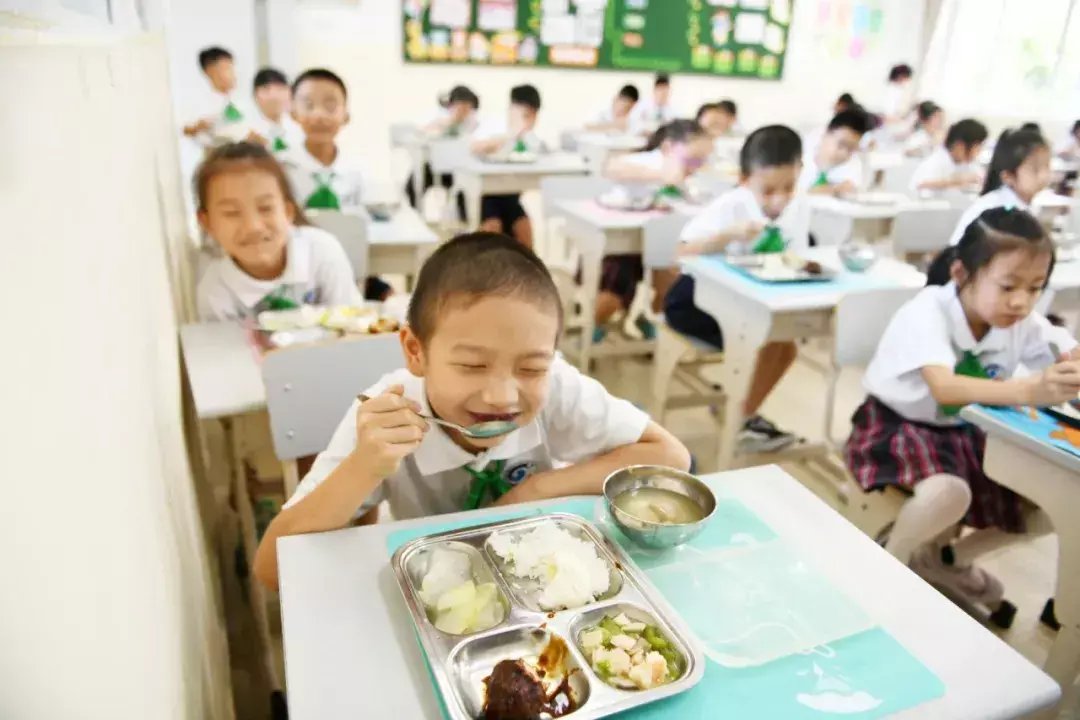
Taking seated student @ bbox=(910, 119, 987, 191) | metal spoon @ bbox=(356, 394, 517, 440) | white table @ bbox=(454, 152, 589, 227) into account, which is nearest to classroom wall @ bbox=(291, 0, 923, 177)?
white table @ bbox=(454, 152, 589, 227)

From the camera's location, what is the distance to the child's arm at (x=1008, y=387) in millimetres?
1495

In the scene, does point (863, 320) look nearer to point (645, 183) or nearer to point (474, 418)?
point (474, 418)

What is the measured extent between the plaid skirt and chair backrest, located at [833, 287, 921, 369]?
0.26 metres

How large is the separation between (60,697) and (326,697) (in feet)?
1.23

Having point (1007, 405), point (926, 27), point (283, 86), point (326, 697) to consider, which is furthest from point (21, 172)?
point (926, 27)

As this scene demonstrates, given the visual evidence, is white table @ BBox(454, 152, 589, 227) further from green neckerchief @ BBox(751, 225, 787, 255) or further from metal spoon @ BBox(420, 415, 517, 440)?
metal spoon @ BBox(420, 415, 517, 440)

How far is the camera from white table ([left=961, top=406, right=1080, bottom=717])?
132cm

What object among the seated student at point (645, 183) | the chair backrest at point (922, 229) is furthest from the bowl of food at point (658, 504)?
the chair backrest at point (922, 229)

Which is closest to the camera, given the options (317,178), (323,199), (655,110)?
(323,199)

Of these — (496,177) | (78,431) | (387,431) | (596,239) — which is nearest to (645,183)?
(596,239)

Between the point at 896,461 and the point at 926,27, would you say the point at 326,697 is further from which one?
the point at 926,27

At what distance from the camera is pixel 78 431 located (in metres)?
0.47

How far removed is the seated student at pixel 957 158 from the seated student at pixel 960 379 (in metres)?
3.09

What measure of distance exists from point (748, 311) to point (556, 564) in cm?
157
